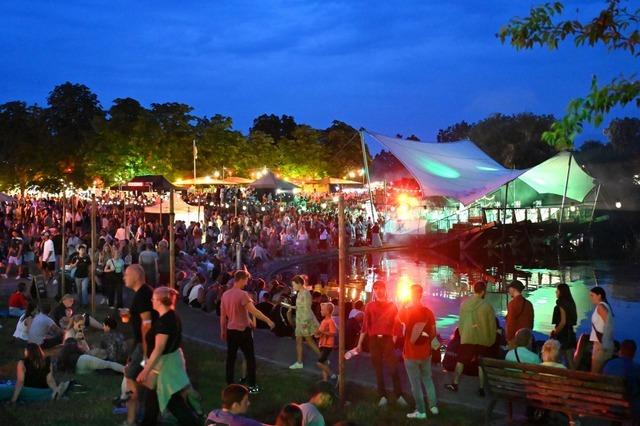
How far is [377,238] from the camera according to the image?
1357 inches

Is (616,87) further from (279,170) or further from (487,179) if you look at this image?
(279,170)

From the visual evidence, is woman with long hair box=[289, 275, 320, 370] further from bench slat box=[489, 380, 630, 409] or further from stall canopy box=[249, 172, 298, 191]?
stall canopy box=[249, 172, 298, 191]

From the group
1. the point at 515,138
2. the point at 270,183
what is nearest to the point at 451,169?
the point at 270,183

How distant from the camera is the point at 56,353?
33.8 feet

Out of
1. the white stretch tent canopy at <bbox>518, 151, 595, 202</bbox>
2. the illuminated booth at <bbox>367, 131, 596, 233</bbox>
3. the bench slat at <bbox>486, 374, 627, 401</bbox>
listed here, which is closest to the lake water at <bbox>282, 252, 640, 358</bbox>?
the illuminated booth at <bbox>367, 131, 596, 233</bbox>

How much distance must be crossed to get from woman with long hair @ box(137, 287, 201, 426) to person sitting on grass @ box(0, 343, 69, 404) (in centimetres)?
240

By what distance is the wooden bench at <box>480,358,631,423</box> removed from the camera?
615cm

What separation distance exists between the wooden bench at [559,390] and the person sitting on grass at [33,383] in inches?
199

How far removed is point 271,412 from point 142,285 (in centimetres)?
219

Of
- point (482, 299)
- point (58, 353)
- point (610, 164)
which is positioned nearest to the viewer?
point (482, 299)

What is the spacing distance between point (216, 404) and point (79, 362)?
2585 millimetres

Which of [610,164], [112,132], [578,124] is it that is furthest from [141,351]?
[610,164]

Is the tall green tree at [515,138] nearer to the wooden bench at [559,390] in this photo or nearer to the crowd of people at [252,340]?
the crowd of people at [252,340]

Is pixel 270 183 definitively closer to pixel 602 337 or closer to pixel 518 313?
pixel 518 313
